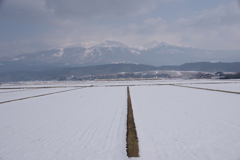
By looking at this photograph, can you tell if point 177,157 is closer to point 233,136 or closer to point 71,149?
point 233,136

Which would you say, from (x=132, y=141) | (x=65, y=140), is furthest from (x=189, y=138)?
(x=65, y=140)

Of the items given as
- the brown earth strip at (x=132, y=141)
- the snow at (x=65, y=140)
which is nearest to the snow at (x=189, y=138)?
the brown earth strip at (x=132, y=141)

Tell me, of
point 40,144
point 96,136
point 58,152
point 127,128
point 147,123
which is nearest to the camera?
point 58,152

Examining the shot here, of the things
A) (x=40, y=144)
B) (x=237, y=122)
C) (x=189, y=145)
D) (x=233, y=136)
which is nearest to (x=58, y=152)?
(x=40, y=144)

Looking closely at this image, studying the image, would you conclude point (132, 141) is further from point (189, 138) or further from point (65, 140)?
point (65, 140)

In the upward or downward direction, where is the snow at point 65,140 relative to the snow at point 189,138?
upward

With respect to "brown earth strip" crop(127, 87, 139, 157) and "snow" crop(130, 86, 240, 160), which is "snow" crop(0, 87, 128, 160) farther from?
"snow" crop(130, 86, 240, 160)

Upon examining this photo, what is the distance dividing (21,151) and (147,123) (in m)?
5.58

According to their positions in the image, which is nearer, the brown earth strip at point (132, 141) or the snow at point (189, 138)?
the snow at point (189, 138)

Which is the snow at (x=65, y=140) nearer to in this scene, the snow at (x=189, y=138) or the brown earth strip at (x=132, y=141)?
the brown earth strip at (x=132, y=141)

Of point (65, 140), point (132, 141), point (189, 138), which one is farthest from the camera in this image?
point (65, 140)

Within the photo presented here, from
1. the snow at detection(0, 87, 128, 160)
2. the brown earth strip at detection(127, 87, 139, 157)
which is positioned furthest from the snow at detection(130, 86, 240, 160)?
the snow at detection(0, 87, 128, 160)

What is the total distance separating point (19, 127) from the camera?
916cm

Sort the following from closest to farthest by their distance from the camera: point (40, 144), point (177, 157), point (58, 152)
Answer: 1. point (177, 157)
2. point (58, 152)
3. point (40, 144)
